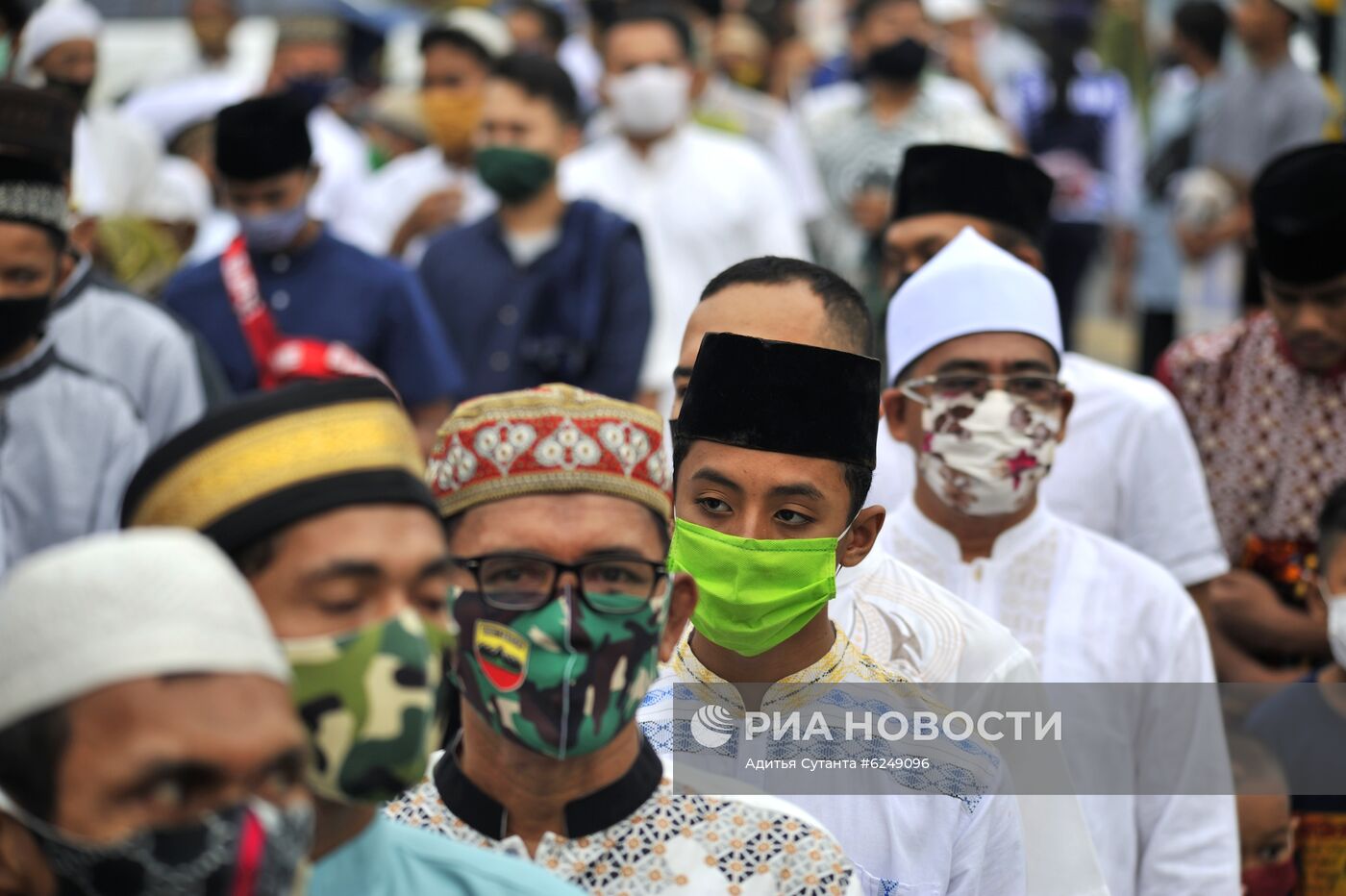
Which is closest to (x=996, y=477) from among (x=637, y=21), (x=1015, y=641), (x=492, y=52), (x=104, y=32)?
(x=1015, y=641)

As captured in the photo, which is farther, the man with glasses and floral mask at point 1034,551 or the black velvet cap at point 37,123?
the black velvet cap at point 37,123

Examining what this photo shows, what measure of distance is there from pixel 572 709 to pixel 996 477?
1.79 meters

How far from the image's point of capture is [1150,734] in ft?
15.3

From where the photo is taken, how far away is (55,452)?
5852mm

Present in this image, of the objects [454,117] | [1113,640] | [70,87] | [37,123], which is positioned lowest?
[454,117]

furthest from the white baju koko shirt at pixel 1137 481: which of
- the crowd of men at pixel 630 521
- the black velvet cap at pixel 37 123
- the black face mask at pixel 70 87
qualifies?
the black face mask at pixel 70 87

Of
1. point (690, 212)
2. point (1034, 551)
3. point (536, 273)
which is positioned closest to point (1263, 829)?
point (1034, 551)

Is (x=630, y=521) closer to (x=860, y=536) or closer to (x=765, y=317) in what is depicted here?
(x=860, y=536)

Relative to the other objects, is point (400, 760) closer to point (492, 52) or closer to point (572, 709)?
point (572, 709)

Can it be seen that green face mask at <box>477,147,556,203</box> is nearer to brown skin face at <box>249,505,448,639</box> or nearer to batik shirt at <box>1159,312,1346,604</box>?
batik shirt at <box>1159,312,1346,604</box>

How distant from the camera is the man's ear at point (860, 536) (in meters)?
3.92

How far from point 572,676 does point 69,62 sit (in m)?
6.23

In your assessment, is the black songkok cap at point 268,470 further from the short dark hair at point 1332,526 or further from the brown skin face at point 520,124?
the brown skin face at point 520,124

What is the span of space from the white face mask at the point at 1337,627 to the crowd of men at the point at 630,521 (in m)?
0.01
